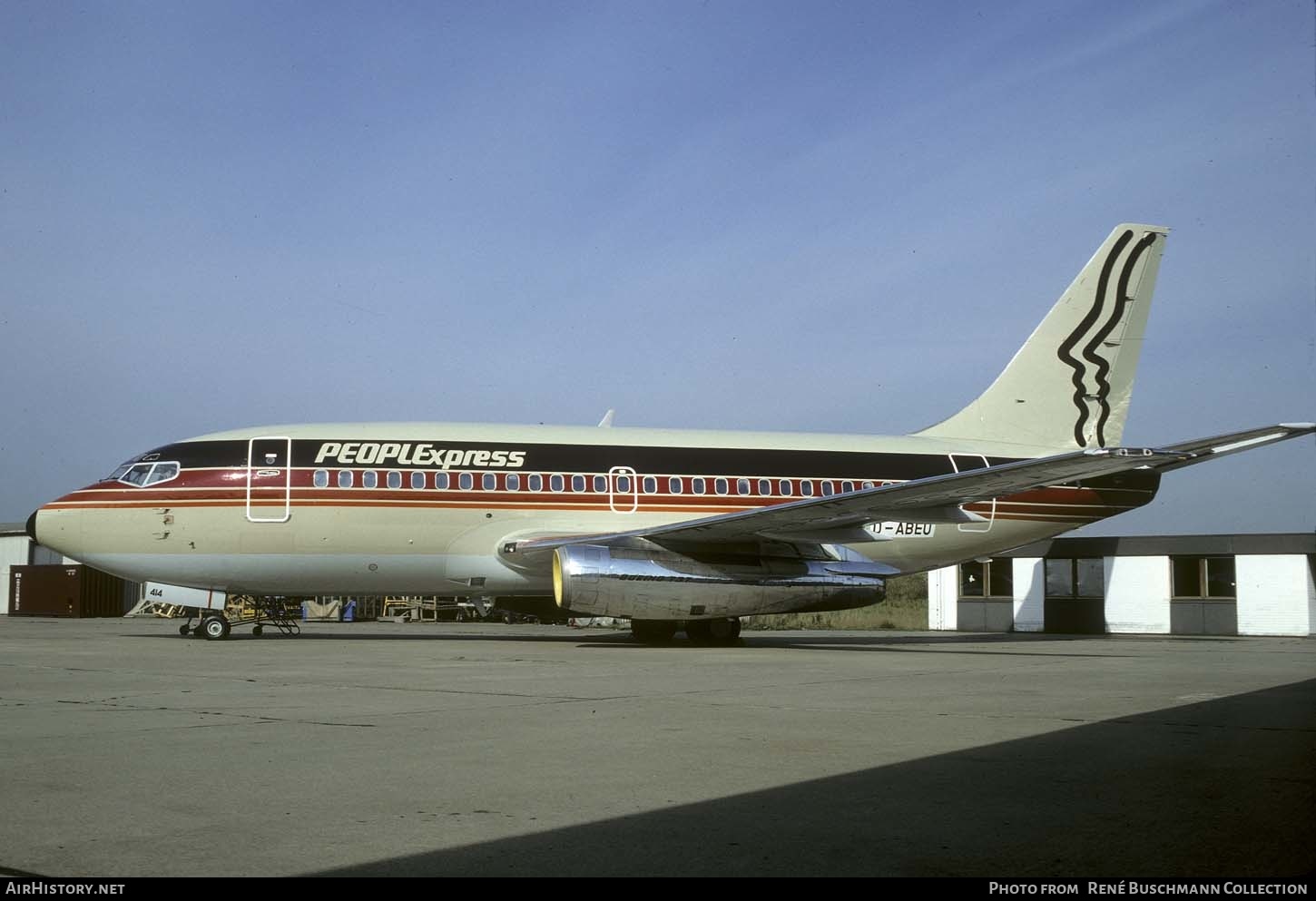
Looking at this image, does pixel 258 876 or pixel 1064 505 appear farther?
pixel 1064 505

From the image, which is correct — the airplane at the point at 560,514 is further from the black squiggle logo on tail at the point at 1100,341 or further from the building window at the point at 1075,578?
the building window at the point at 1075,578

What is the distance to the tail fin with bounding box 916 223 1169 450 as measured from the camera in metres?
24.8

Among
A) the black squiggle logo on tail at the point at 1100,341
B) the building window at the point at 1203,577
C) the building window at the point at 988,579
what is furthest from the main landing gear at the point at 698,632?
the building window at the point at 1203,577

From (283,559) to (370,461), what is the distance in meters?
2.29

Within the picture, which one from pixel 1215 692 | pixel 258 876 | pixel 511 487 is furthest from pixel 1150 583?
pixel 258 876

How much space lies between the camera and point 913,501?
18.1 m

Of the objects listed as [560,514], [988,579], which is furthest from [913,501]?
[988,579]

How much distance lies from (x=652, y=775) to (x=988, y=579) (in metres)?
29.9

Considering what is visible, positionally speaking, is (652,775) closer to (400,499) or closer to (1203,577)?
(400,499)

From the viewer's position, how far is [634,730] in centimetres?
808

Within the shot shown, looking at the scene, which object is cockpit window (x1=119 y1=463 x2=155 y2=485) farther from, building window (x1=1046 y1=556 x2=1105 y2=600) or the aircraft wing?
building window (x1=1046 y1=556 x2=1105 y2=600)

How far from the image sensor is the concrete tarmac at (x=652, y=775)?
4.41 meters

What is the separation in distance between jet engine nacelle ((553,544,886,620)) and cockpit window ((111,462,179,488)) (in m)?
7.26

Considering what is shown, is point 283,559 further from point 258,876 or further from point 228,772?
point 258,876
